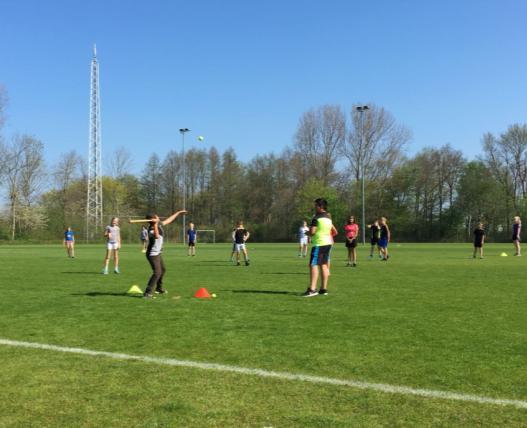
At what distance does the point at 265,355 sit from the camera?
5852mm

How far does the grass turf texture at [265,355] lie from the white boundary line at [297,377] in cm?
12

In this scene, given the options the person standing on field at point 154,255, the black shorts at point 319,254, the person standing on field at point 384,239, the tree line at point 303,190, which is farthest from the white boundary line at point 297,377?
the tree line at point 303,190

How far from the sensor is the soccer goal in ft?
253

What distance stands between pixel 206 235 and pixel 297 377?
74622 millimetres

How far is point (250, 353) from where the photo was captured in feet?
19.6

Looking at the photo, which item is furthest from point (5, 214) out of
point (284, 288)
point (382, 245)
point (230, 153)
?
point (284, 288)

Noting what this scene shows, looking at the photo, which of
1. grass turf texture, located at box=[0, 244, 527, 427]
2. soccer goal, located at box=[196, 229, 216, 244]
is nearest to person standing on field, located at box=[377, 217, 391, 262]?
grass turf texture, located at box=[0, 244, 527, 427]

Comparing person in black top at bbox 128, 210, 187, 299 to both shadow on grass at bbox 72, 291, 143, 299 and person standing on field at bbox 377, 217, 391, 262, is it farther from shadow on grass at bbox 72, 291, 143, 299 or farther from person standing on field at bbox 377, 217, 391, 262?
person standing on field at bbox 377, 217, 391, 262

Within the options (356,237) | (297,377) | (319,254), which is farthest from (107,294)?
(356,237)

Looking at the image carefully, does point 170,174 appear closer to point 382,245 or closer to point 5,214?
point 5,214

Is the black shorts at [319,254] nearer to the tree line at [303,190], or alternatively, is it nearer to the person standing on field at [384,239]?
the person standing on field at [384,239]

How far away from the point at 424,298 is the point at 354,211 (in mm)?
65661

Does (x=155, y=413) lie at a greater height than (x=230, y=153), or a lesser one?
lesser

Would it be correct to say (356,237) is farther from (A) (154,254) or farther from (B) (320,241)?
(A) (154,254)
